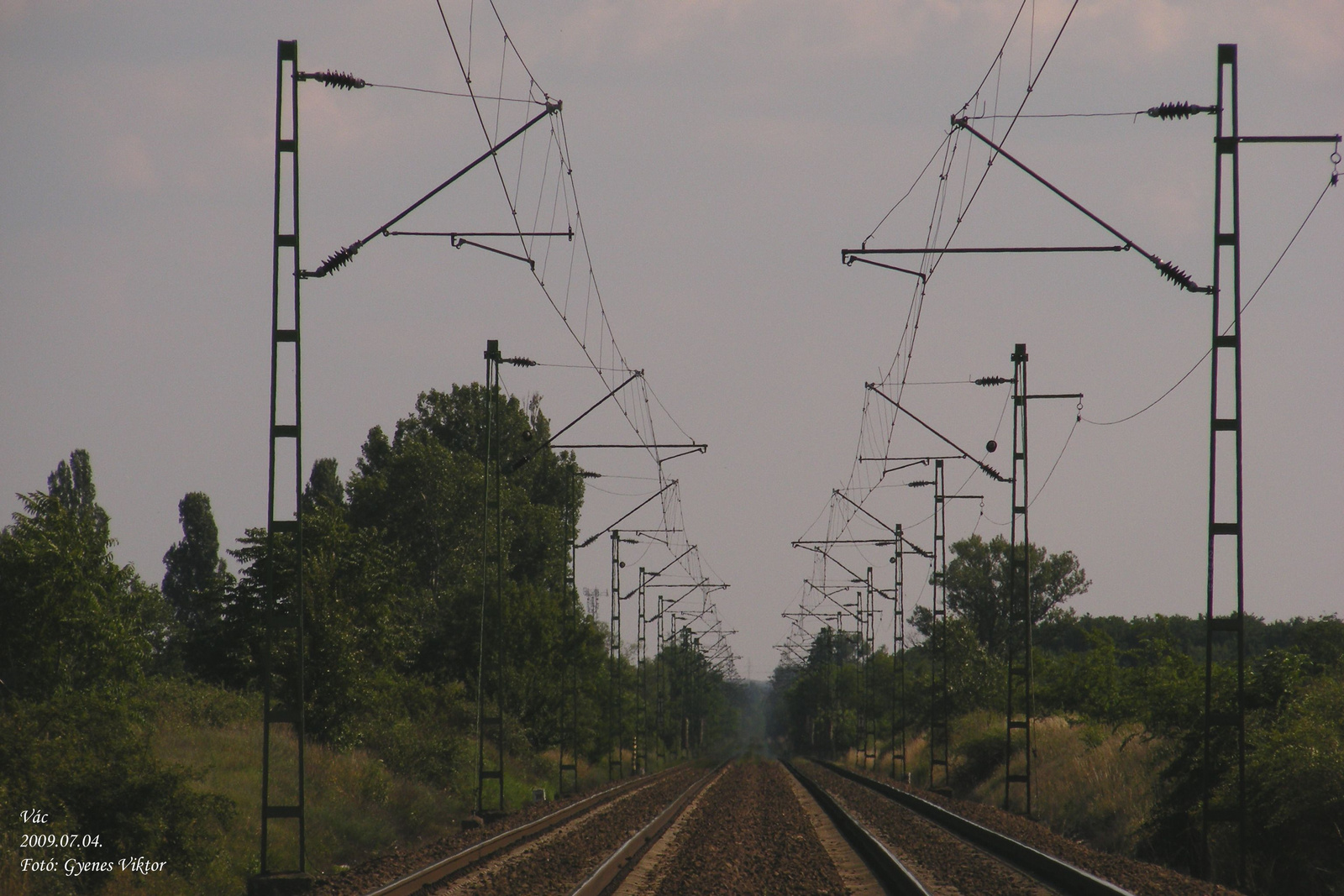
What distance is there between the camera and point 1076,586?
13675 cm

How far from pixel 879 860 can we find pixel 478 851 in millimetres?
7253

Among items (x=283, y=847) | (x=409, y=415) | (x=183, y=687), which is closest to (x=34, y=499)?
(x=183, y=687)

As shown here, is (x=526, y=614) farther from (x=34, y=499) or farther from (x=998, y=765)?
(x=34, y=499)

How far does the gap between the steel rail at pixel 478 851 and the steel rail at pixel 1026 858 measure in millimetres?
9328

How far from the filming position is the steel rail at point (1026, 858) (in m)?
16.5

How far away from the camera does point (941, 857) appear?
2242 cm

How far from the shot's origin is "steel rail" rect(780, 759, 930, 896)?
17.4 m

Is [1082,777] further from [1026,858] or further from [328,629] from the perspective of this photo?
[328,629]

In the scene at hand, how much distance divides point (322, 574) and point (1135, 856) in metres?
24.2

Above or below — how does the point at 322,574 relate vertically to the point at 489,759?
above

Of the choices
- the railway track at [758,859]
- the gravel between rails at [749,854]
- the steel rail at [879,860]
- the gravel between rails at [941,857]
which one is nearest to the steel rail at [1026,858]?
the railway track at [758,859]

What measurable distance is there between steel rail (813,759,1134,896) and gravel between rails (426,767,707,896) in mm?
7183

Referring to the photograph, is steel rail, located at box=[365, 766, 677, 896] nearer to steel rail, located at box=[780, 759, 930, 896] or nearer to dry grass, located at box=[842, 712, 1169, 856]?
steel rail, located at box=[780, 759, 930, 896]

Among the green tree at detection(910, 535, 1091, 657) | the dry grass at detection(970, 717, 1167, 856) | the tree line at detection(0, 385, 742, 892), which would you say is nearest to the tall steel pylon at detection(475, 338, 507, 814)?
the tree line at detection(0, 385, 742, 892)
